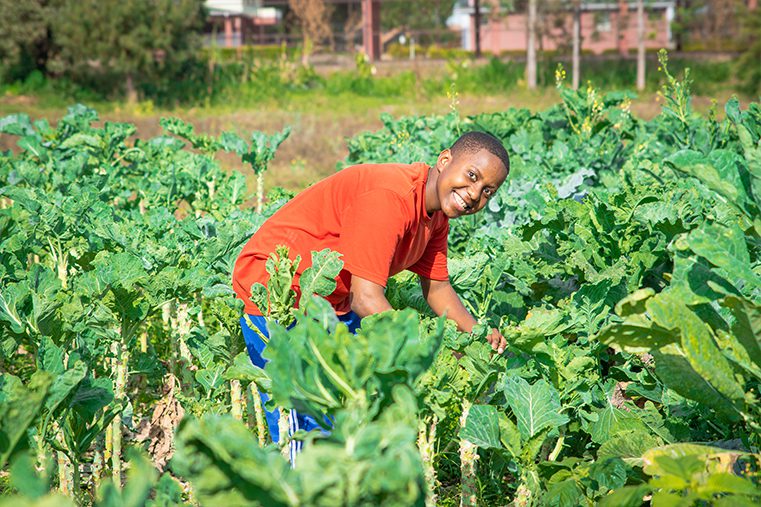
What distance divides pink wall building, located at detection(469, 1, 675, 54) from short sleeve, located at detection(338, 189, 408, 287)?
871 inches

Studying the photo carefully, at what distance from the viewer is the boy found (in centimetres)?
288

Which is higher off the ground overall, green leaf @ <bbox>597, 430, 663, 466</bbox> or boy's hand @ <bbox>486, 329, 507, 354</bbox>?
boy's hand @ <bbox>486, 329, 507, 354</bbox>

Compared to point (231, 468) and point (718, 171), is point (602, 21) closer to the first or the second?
point (718, 171)

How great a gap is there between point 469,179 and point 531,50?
19431 mm

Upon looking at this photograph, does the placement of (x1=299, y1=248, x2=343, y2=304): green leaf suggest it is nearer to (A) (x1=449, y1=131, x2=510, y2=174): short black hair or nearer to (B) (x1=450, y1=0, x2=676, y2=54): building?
(A) (x1=449, y1=131, x2=510, y2=174): short black hair

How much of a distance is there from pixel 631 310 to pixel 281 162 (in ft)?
36.9

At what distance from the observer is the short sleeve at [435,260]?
11.1 ft

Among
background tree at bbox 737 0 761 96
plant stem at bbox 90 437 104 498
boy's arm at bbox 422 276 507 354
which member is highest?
background tree at bbox 737 0 761 96

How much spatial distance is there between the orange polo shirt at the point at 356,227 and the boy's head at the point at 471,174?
0.33 ft

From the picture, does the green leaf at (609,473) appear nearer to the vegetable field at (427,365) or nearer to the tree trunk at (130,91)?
the vegetable field at (427,365)

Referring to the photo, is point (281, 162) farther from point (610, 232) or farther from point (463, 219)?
point (610, 232)

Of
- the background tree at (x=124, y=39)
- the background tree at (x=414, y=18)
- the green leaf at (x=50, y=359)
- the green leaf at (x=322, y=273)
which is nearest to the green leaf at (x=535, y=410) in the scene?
the green leaf at (x=322, y=273)

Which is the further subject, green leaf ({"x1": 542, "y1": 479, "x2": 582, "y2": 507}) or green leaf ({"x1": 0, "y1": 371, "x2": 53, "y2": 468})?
green leaf ({"x1": 542, "y1": 479, "x2": 582, "y2": 507})

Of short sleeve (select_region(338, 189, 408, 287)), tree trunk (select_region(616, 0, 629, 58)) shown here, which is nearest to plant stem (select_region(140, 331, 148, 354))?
short sleeve (select_region(338, 189, 408, 287))
